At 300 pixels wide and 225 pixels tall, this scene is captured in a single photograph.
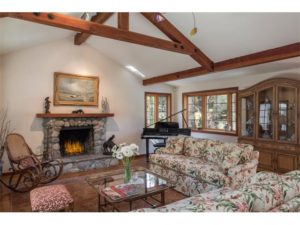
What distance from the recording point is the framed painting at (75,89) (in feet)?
16.3

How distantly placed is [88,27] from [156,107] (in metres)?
4.12

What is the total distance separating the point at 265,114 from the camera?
14.1ft

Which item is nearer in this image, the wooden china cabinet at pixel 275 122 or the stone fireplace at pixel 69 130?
the wooden china cabinet at pixel 275 122

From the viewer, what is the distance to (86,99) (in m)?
5.38

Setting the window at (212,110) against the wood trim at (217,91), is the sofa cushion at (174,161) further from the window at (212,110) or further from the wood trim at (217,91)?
the wood trim at (217,91)

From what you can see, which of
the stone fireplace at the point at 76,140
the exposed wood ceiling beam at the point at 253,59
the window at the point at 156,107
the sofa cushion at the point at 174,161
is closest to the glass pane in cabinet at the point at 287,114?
the exposed wood ceiling beam at the point at 253,59

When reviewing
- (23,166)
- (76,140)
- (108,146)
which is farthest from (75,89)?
(23,166)

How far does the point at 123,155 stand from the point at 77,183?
5.79 feet

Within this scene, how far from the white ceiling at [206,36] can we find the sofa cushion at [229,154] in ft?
5.79

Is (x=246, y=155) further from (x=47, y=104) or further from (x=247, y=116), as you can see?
(x=47, y=104)
